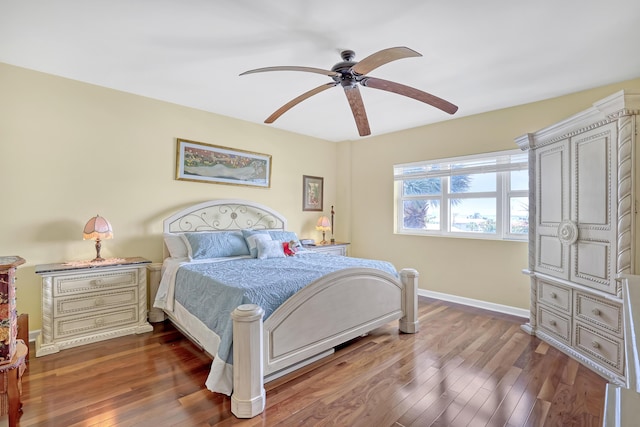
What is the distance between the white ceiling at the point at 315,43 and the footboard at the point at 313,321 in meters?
1.90

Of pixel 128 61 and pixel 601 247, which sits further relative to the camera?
pixel 128 61

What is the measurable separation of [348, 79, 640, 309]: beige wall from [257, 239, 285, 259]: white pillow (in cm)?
207

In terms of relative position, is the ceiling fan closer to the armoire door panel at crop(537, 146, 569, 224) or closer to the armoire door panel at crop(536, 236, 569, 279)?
the armoire door panel at crop(537, 146, 569, 224)

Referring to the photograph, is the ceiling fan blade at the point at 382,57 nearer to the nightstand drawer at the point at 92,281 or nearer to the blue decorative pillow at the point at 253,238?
the blue decorative pillow at the point at 253,238

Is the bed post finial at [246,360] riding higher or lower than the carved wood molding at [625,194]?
lower

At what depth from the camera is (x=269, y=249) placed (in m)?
3.61

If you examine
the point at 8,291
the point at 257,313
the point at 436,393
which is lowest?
the point at 436,393

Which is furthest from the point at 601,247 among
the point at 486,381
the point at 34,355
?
the point at 34,355

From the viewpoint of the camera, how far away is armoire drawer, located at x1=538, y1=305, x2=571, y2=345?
2703mm

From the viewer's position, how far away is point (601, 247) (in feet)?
7.91

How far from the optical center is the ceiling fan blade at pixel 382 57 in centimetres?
179

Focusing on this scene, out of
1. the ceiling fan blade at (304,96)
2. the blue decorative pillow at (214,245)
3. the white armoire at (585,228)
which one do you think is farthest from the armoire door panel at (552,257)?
the blue decorative pillow at (214,245)

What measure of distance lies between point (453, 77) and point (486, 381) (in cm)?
267

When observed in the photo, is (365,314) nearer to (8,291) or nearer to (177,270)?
(177,270)
